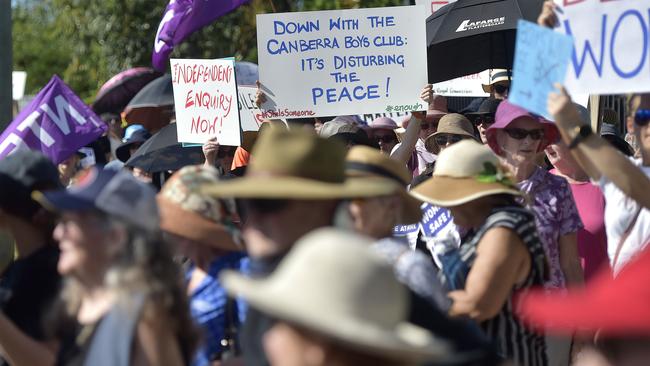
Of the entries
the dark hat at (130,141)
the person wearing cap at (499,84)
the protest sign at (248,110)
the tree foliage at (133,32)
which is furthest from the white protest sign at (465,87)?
the tree foliage at (133,32)

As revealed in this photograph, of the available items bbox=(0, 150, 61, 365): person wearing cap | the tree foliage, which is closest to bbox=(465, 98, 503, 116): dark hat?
bbox=(0, 150, 61, 365): person wearing cap

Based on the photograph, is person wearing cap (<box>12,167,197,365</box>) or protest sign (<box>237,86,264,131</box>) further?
protest sign (<box>237,86,264,131</box>)

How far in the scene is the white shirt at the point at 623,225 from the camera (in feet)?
16.0

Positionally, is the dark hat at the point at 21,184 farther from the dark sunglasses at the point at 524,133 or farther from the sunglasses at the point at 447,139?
the sunglasses at the point at 447,139

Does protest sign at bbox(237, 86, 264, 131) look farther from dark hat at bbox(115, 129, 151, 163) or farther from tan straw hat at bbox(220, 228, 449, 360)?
tan straw hat at bbox(220, 228, 449, 360)

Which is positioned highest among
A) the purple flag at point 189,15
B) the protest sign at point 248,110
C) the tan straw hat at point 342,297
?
the tan straw hat at point 342,297

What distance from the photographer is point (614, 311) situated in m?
2.41

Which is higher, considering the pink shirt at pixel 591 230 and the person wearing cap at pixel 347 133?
the person wearing cap at pixel 347 133

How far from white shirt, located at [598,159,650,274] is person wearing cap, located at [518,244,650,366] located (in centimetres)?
235

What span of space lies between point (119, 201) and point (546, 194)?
98.7 inches

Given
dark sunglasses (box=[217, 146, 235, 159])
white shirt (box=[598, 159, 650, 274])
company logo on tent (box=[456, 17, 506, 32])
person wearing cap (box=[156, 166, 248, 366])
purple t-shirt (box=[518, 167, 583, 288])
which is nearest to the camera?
person wearing cap (box=[156, 166, 248, 366])

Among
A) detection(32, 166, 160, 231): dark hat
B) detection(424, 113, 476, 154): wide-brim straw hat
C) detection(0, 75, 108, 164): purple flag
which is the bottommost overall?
detection(424, 113, 476, 154): wide-brim straw hat

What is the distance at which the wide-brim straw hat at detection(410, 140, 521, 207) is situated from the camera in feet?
14.9

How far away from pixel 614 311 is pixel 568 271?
3088 mm
